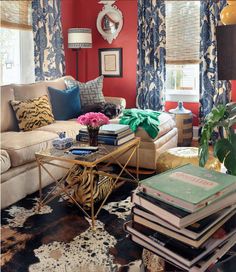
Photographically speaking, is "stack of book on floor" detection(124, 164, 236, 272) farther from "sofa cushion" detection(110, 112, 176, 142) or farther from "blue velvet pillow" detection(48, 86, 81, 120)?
"blue velvet pillow" detection(48, 86, 81, 120)

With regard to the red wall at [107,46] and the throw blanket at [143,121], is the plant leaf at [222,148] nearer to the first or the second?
the throw blanket at [143,121]

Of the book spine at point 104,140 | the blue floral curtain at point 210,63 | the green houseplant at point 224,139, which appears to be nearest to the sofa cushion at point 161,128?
the book spine at point 104,140

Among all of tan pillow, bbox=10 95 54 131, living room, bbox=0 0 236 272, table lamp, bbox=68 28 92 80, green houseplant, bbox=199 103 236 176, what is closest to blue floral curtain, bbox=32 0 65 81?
living room, bbox=0 0 236 272

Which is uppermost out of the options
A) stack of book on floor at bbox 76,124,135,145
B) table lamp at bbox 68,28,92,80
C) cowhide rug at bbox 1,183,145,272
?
table lamp at bbox 68,28,92,80

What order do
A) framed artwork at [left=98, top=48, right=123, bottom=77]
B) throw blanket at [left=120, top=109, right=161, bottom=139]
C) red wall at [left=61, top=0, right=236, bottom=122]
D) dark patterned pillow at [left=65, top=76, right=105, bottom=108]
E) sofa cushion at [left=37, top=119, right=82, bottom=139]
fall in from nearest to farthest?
sofa cushion at [left=37, top=119, right=82, bottom=139] < throw blanket at [left=120, top=109, right=161, bottom=139] < dark patterned pillow at [left=65, top=76, right=105, bottom=108] < red wall at [left=61, top=0, right=236, bottom=122] < framed artwork at [left=98, top=48, right=123, bottom=77]

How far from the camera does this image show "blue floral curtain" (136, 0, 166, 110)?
196 inches

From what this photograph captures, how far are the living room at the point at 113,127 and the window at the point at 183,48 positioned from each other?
0.01m

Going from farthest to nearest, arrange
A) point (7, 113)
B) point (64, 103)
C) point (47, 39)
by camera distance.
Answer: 1. point (47, 39)
2. point (64, 103)
3. point (7, 113)

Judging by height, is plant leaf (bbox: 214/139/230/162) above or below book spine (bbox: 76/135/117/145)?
above

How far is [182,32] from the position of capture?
497 cm

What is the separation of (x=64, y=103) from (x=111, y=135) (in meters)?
1.45

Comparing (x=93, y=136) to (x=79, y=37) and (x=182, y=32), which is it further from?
(x=182, y=32)

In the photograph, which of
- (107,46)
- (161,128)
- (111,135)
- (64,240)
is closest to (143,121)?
(161,128)

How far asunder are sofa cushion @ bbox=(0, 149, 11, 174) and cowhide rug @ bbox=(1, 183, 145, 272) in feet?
1.08
